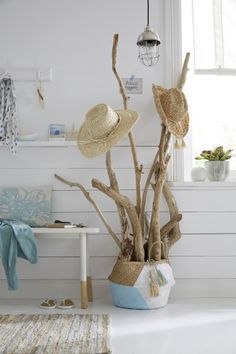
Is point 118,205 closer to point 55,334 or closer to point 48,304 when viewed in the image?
point 48,304

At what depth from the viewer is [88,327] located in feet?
8.48

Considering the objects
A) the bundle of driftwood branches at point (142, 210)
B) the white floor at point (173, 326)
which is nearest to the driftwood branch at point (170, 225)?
the bundle of driftwood branches at point (142, 210)

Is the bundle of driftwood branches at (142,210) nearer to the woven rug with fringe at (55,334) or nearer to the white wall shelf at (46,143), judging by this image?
the white wall shelf at (46,143)

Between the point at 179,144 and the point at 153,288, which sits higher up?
the point at 179,144

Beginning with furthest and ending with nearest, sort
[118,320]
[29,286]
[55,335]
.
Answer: [29,286]
[118,320]
[55,335]

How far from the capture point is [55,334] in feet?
8.05

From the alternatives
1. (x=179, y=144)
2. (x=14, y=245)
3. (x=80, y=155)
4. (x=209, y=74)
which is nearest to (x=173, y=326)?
(x=14, y=245)

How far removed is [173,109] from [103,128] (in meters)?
0.50

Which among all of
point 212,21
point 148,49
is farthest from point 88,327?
point 212,21

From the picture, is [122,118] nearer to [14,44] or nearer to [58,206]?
[58,206]

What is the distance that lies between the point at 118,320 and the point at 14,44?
211 cm

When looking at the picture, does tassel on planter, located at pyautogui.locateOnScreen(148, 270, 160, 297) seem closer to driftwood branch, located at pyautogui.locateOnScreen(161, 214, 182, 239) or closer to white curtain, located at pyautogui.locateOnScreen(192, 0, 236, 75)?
driftwood branch, located at pyautogui.locateOnScreen(161, 214, 182, 239)

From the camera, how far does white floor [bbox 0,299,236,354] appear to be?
88.8 inches

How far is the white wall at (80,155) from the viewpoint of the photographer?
11.7ft
